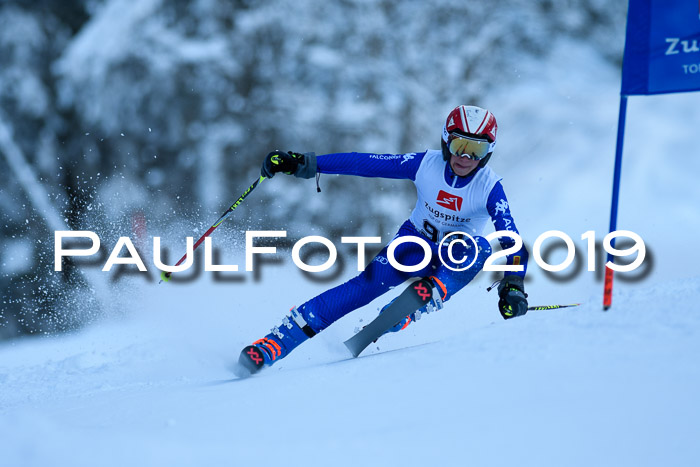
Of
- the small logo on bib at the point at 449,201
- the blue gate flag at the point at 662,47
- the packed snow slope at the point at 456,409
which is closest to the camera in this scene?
the packed snow slope at the point at 456,409

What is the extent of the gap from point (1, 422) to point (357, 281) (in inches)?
84.3

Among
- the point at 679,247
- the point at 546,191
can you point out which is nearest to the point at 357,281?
the point at 679,247

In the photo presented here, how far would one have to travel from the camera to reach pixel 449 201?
3.87 meters

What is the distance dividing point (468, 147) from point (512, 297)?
2.94 feet

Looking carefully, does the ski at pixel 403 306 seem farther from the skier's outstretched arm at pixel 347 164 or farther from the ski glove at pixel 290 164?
the ski glove at pixel 290 164

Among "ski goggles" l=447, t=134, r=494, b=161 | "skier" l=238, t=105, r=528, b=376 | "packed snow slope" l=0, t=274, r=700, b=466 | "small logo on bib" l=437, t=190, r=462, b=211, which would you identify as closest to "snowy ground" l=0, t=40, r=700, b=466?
"packed snow slope" l=0, t=274, r=700, b=466

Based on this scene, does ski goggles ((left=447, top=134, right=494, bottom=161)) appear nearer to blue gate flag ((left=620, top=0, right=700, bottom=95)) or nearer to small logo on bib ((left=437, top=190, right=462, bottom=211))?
small logo on bib ((left=437, top=190, right=462, bottom=211))

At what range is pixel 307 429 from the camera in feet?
6.89

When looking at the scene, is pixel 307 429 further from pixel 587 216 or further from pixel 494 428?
pixel 587 216

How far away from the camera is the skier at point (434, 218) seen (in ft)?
12.1

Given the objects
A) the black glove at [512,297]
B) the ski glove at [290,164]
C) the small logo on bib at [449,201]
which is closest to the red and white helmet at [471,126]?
the small logo on bib at [449,201]

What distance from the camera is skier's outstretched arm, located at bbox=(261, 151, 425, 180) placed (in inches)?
154

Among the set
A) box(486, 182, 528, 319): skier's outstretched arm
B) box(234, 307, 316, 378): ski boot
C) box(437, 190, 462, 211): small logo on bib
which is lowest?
box(234, 307, 316, 378): ski boot

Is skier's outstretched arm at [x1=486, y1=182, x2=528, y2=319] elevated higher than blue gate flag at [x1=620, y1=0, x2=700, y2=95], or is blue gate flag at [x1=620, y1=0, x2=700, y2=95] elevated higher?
blue gate flag at [x1=620, y1=0, x2=700, y2=95]
